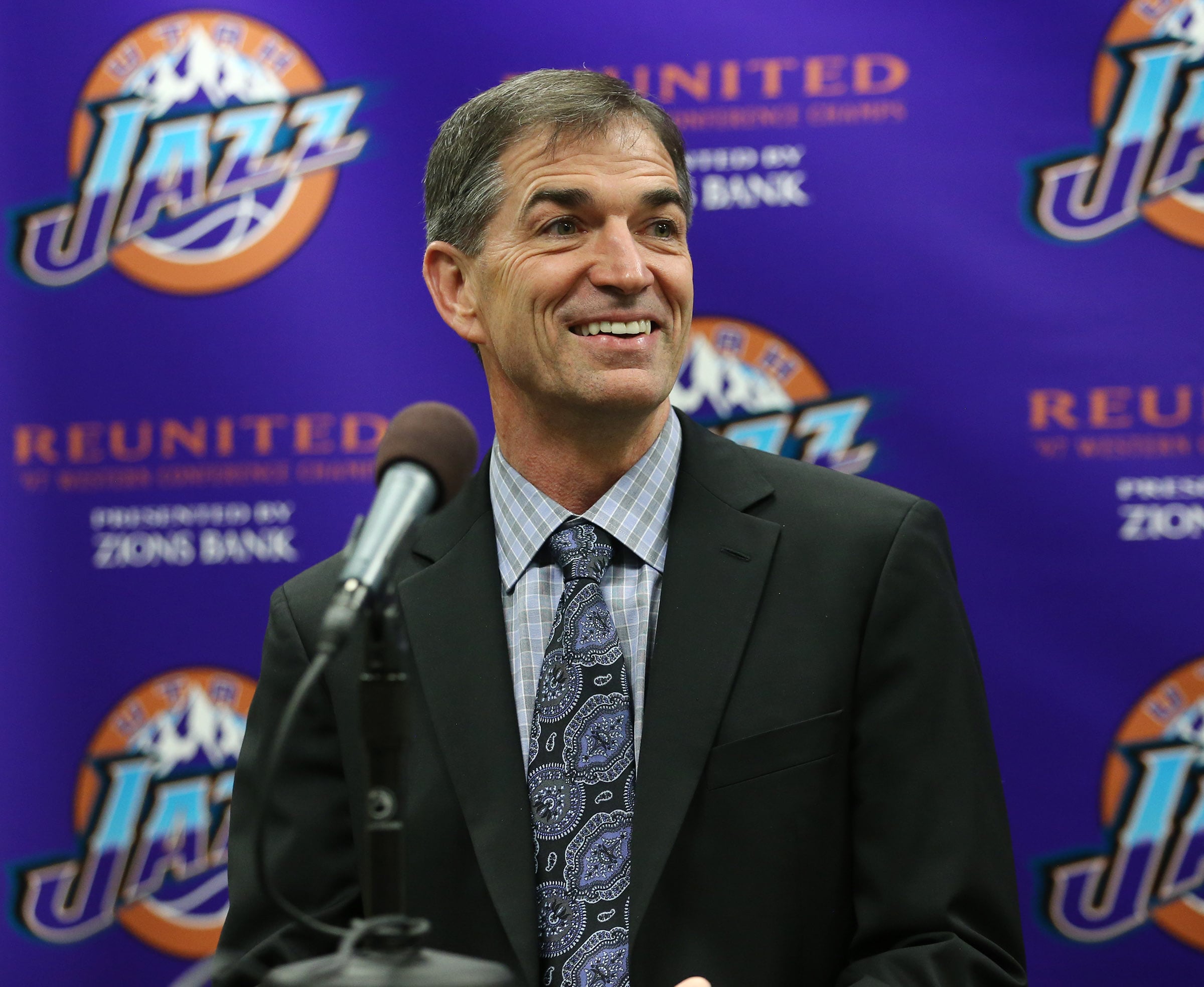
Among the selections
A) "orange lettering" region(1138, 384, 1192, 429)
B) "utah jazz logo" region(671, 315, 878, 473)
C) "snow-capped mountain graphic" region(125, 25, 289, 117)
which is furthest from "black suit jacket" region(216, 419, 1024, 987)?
"snow-capped mountain graphic" region(125, 25, 289, 117)

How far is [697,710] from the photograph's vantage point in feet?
4.91

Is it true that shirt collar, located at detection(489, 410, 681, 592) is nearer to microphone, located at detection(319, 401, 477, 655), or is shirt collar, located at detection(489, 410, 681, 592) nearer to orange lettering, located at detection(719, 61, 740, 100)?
microphone, located at detection(319, 401, 477, 655)

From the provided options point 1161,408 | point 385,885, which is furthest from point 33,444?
point 1161,408

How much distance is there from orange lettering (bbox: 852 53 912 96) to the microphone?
170 cm

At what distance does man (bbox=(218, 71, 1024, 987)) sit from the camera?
145cm

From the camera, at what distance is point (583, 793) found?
150cm

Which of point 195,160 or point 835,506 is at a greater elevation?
point 195,160

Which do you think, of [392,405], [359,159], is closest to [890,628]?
[392,405]

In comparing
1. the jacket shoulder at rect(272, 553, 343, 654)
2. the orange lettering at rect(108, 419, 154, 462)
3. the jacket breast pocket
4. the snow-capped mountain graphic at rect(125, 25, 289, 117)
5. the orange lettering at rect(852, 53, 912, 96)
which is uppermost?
the snow-capped mountain graphic at rect(125, 25, 289, 117)

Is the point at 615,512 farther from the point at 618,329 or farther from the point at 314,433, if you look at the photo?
the point at 314,433

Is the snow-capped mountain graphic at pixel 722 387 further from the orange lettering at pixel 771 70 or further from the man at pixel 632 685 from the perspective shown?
the man at pixel 632 685

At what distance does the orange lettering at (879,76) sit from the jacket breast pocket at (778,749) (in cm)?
151

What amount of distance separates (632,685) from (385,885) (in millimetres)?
695

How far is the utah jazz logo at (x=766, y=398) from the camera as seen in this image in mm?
2570
